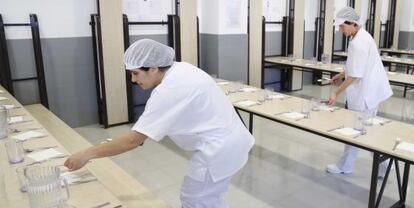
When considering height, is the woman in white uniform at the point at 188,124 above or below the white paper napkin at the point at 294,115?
above

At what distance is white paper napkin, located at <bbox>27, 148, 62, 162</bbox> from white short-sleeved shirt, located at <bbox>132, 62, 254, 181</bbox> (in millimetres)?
722

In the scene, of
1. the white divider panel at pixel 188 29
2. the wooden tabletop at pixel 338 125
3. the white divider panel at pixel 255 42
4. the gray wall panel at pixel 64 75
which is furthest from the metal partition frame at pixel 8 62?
the white divider panel at pixel 255 42

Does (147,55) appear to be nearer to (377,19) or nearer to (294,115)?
(294,115)

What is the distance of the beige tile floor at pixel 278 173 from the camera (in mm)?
2994

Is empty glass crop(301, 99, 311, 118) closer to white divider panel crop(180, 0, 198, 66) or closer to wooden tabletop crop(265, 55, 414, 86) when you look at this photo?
wooden tabletop crop(265, 55, 414, 86)

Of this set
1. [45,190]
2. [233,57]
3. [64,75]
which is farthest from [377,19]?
[45,190]

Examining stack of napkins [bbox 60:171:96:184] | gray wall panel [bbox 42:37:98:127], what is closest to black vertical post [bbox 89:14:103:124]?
gray wall panel [bbox 42:37:98:127]

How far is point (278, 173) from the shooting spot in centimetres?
349

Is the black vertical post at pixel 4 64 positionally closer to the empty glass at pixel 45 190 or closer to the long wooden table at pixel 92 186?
the long wooden table at pixel 92 186

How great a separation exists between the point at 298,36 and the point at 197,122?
563 centimetres

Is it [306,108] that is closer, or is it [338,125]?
[338,125]

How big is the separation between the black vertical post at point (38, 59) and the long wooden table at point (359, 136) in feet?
7.75

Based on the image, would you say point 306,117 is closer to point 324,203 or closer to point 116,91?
point 324,203

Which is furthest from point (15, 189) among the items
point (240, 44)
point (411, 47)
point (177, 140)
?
point (411, 47)
